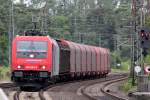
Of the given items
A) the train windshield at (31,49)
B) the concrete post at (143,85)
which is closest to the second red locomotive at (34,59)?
the train windshield at (31,49)

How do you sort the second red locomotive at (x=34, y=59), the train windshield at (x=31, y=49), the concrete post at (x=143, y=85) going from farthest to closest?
the train windshield at (x=31, y=49)
the second red locomotive at (x=34, y=59)
the concrete post at (x=143, y=85)

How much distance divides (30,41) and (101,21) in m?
70.4

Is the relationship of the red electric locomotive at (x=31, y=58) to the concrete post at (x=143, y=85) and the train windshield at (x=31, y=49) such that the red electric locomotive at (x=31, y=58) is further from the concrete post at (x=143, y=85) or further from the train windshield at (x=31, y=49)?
the concrete post at (x=143, y=85)

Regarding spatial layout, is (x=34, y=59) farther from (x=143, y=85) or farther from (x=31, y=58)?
(x=143, y=85)

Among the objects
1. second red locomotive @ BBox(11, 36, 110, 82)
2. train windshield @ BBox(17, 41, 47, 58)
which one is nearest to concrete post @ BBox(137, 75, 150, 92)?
second red locomotive @ BBox(11, 36, 110, 82)

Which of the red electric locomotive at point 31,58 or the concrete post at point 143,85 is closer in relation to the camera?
the concrete post at point 143,85

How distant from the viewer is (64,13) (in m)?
98.0

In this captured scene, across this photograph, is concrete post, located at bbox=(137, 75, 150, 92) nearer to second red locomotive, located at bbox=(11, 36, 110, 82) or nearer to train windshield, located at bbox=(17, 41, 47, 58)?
second red locomotive, located at bbox=(11, 36, 110, 82)

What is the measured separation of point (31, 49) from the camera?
3272 centimetres

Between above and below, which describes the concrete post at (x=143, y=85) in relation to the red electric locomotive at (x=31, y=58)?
below

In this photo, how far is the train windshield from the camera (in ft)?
107

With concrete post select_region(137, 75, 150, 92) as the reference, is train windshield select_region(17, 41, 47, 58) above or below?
above

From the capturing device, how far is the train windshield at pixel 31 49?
107ft

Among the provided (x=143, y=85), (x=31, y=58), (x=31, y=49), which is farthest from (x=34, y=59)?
(x=143, y=85)
